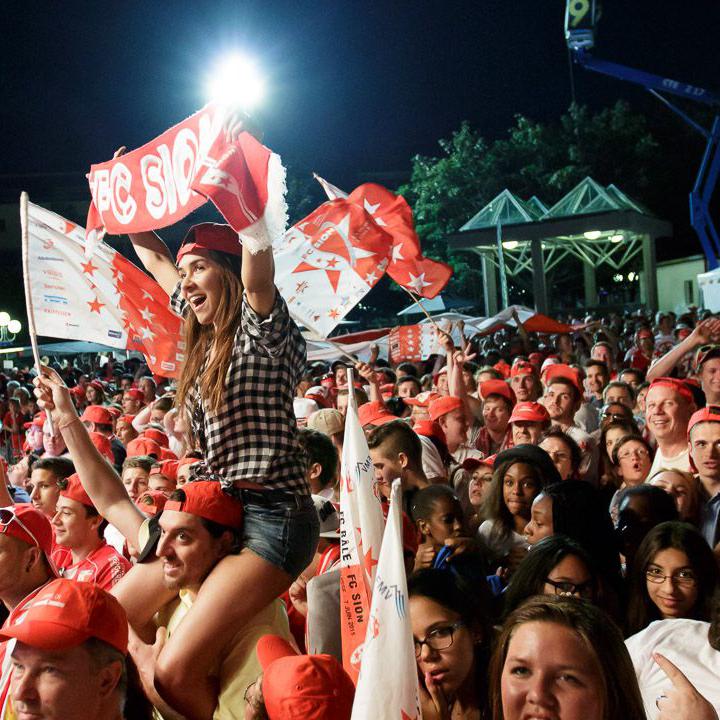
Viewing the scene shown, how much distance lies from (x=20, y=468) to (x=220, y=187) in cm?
714

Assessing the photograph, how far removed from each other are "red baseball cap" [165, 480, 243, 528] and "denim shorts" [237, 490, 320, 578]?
43mm

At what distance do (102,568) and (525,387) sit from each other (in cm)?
545

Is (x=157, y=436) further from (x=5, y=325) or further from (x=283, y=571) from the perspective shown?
(x=5, y=325)

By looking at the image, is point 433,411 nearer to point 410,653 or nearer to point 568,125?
point 410,653

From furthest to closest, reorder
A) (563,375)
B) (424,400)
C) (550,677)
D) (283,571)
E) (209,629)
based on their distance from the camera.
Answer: (424,400), (563,375), (283,571), (209,629), (550,677)

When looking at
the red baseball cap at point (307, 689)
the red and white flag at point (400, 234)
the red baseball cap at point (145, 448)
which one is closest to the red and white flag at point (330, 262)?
the red and white flag at point (400, 234)

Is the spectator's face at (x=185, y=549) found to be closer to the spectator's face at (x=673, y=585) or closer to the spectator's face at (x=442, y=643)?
the spectator's face at (x=442, y=643)

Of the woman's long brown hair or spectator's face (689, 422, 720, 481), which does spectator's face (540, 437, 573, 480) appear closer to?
spectator's face (689, 422, 720, 481)

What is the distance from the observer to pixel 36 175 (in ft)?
214

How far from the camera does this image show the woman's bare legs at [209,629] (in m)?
3.21

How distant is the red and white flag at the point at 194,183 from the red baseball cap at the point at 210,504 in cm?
86

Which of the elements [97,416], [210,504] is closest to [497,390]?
[97,416]

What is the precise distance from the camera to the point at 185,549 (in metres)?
3.35

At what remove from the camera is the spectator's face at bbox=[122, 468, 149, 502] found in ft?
22.3
